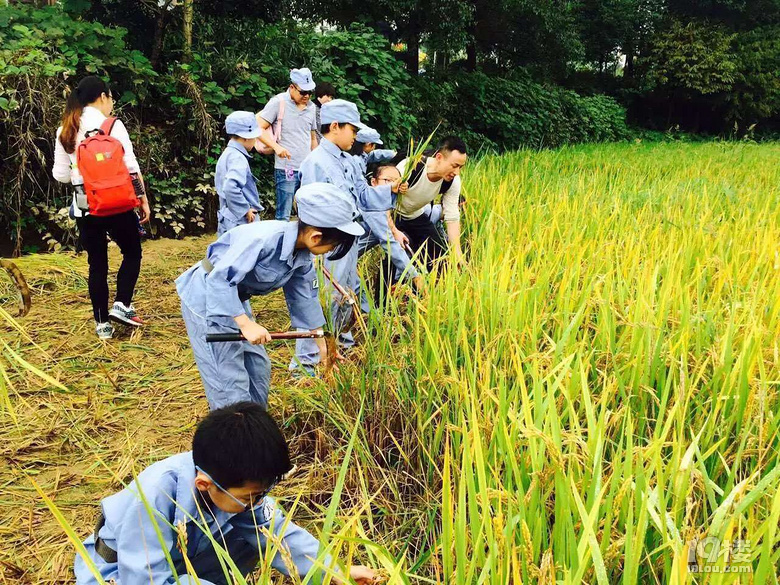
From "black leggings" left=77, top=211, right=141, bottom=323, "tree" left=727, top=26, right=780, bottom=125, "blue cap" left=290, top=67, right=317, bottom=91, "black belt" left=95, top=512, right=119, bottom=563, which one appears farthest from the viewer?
"tree" left=727, top=26, right=780, bottom=125

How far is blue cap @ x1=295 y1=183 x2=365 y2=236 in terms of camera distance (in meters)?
1.99

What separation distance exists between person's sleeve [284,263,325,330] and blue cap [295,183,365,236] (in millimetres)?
419

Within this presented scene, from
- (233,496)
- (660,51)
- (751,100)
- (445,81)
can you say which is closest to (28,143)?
(233,496)

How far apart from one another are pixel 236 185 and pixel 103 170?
0.73 m

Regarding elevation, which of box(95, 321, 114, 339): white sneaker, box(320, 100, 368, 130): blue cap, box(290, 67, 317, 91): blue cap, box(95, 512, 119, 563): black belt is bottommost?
box(95, 321, 114, 339): white sneaker

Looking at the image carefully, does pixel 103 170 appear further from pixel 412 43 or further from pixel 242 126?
pixel 412 43

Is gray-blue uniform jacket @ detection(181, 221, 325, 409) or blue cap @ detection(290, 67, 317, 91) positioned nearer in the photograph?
gray-blue uniform jacket @ detection(181, 221, 325, 409)

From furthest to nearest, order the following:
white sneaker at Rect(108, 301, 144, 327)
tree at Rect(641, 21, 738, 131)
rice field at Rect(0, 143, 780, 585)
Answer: tree at Rect(641, 21, 738, 131) < white sneaker at Rect(108, 301, 144, 327) < rice field at Rect(0, 143, 780, 585)

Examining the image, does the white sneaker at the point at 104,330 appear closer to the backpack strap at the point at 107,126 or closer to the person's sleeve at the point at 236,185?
the person's sleeve at the point at 236,185

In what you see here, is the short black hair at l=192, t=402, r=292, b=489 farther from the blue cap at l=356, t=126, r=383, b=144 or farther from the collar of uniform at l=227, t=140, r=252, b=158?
the blue cap at l=356, t=126, r=383, b=144

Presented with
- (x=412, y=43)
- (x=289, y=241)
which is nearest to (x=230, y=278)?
(x=289, y=241)

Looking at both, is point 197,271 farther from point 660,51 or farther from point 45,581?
point 660,51

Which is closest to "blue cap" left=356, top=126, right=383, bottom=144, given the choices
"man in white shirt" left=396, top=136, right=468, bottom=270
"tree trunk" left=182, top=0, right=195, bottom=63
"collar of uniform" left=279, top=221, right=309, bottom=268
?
"man in white shirt" left=396, top=136, right=468, bottom=270

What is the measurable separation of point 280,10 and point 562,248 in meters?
7.94
